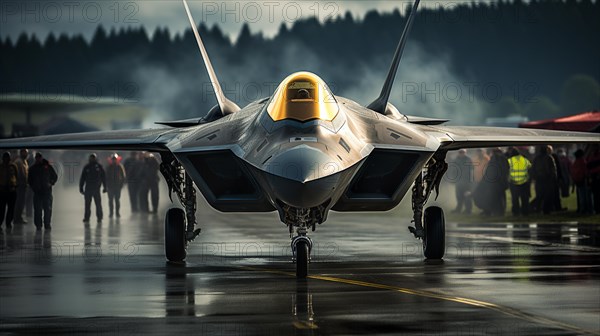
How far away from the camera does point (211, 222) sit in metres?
25.7

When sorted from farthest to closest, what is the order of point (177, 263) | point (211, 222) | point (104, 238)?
1. point (211, 222)
2. point (104, 238)
3. point (177, 263)

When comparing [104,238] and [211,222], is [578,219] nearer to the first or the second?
[211,222]

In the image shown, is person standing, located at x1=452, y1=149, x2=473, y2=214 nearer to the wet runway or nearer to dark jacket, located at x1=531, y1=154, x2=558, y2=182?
dark jacket, located at x1=531, y1=154, x2=558, y2=182

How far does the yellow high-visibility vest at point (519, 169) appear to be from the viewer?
2556 cm

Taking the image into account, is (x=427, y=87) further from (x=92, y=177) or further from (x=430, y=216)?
(x=430, y=216)

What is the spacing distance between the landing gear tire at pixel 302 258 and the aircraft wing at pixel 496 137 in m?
3.02

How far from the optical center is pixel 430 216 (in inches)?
595

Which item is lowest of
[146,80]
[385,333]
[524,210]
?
[385,333]

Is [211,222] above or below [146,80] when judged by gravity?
below

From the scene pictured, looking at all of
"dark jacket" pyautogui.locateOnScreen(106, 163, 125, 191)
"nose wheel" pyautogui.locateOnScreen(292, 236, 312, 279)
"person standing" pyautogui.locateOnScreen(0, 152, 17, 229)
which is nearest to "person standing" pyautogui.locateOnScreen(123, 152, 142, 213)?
"dark jacket" pyautogui.locateOnScreen(106, 163, 125, 191)

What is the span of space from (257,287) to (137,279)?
5.29 feet

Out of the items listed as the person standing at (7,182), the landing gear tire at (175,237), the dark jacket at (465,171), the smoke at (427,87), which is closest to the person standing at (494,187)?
the dark jacket at (465,171)

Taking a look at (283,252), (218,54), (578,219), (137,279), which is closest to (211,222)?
(578,219)

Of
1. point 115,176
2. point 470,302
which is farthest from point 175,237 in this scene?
point 115,176
